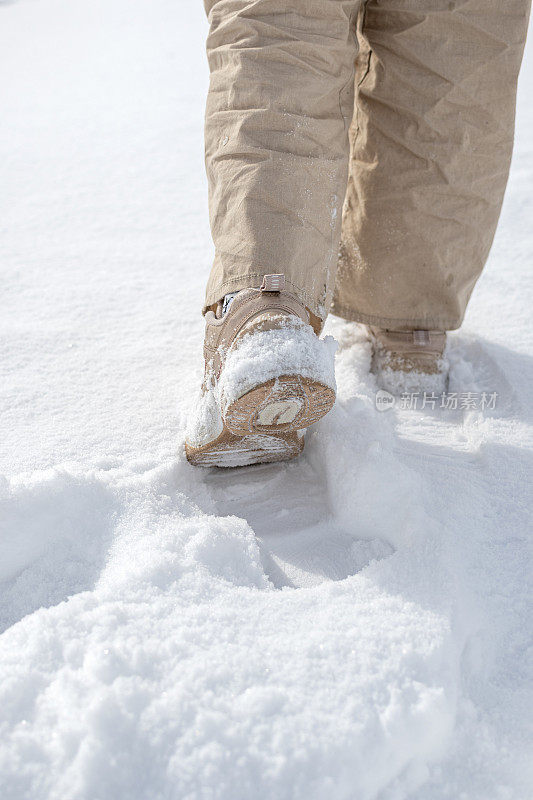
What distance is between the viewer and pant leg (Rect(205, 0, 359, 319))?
35.2 inches

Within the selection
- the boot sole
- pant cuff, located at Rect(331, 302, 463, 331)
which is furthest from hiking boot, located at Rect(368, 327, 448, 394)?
the boot sole

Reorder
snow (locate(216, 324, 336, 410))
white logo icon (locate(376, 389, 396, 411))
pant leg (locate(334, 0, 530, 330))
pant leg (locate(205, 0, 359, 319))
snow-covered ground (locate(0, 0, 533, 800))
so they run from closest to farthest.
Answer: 1. snow-covered ground (locate(0, 0, 533, 800))
2. snow (locate(216, 324, 336, 410))
3. pant leg (locate(205, 0, 359, 319))
4. pant leg (locate(334, 0, 530, 330))
5. white logo icon (locate(376, 389, 396, 411))

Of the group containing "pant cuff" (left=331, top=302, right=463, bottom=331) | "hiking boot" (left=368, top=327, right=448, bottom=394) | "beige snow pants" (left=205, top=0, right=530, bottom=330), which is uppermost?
"beige snow pants" (left=205, top=0, right=530, bottom=330)

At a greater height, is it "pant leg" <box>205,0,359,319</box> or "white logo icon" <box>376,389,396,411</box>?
"pant leg" <box>205,0,359,319</box>

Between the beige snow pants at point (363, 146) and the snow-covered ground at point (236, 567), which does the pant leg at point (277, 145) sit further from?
the snow-covered ground at point (236, 567)

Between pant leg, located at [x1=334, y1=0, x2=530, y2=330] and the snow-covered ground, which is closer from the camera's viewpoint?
the snow-covered ground

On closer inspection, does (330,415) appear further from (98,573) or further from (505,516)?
(98,573)

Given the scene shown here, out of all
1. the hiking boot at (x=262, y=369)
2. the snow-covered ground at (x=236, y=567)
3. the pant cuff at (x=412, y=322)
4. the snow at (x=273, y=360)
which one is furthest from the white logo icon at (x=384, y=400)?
the snow at (x=273, y=360)

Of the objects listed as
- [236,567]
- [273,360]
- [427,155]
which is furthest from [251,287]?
[427,155]

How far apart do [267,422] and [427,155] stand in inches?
23.2

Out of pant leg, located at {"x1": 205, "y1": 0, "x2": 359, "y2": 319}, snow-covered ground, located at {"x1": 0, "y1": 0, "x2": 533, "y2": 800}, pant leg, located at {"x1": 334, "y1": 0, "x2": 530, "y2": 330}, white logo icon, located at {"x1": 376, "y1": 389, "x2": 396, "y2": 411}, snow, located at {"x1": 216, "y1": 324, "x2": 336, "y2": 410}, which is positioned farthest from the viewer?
white logo icon, located at {"x1": 376, "y1": 389, "x2": 396, "y2": 411}

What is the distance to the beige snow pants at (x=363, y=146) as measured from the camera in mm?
912

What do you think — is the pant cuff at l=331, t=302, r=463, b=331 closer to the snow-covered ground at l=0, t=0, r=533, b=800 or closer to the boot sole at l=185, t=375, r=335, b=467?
the snow-covered ground at l=0, t=0, r=533, b=800

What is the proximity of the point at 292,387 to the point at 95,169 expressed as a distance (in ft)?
5.17
